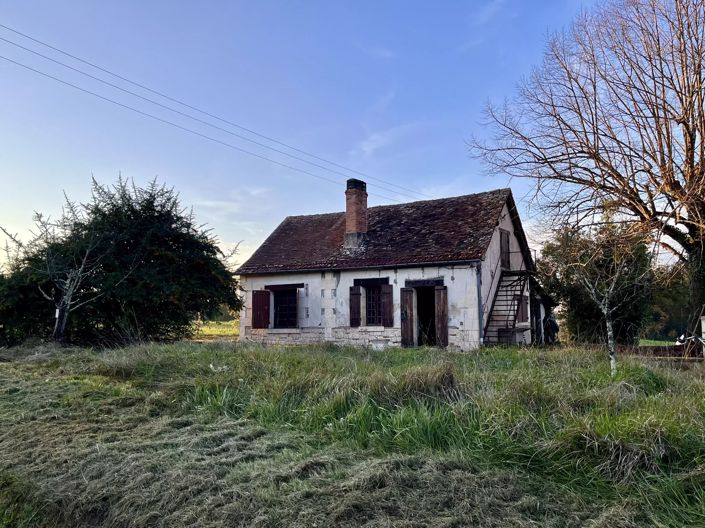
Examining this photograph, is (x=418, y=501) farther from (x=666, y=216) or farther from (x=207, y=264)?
(x=207, y=264)

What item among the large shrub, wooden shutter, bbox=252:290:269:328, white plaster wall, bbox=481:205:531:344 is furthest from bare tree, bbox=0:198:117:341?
white plaster wall, bbox=481:205:531:344

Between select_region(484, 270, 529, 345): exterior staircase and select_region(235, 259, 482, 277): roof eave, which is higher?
select_region(235, 259, 482, 277): roof eave

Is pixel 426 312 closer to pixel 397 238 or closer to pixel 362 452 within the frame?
pixel 397 238

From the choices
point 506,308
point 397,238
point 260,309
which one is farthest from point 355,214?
point 506,308

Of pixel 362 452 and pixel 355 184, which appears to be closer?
pixel 362 452

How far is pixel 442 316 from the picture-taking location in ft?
51.9

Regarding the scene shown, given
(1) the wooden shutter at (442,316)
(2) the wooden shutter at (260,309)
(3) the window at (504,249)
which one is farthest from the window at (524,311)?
(2) the wooden shutter at (260,309)

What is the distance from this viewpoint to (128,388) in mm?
6641

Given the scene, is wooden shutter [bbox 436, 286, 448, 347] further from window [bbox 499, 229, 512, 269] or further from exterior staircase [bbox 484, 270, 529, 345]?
window [bbox 499, 229, 512, 269]

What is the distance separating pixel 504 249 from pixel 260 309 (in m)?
9.32

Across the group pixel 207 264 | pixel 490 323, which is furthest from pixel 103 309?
pixel 490 323

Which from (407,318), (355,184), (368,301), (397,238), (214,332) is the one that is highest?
(355,184)

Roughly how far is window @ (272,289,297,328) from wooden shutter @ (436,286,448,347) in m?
5.55

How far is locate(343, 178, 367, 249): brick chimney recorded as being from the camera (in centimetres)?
1878
